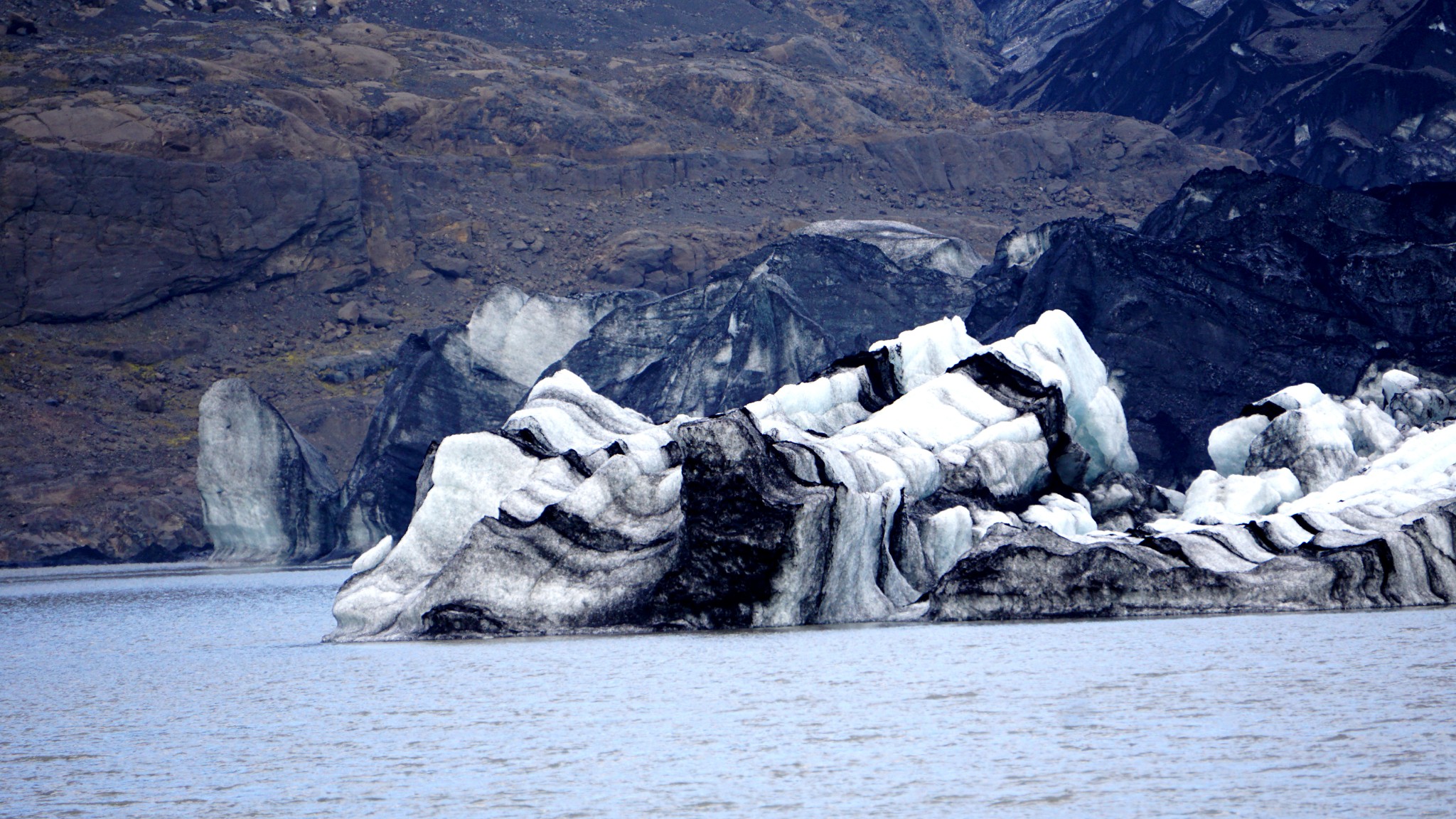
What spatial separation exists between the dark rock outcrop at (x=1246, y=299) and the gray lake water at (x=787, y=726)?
34.9m

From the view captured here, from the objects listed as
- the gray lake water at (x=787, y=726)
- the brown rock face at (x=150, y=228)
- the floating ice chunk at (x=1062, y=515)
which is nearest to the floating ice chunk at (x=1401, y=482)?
the floating ice chunk at (x=1062, y=515)

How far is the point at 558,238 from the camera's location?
110 m

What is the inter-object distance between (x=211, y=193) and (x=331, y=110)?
49.3ft

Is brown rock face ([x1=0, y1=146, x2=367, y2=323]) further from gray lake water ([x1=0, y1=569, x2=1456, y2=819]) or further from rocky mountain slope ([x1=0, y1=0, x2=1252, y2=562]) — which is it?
gray lake water ([x1=0, y1=569, x2=1456, y2=819])

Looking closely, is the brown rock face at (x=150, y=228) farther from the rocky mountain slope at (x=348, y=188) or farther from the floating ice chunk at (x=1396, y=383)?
the floating ice chunk at (x=1396, y=383)

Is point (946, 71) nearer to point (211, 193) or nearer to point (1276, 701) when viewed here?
point (211, 193)

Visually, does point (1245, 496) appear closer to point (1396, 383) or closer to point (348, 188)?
point (1396, 383)

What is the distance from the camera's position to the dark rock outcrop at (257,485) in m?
67.5

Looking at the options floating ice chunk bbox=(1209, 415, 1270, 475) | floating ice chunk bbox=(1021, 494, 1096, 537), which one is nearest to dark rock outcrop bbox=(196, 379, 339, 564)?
floating ice chunk bbox=(1209, 415, 1270, 475)

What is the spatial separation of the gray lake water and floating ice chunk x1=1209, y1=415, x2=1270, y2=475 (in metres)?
13.1

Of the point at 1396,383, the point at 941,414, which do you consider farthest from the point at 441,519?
the point at 1396,383

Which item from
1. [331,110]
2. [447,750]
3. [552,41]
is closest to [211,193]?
[331,110]

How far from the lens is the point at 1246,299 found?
193 feet

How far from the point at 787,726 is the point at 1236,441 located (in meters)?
22.9
